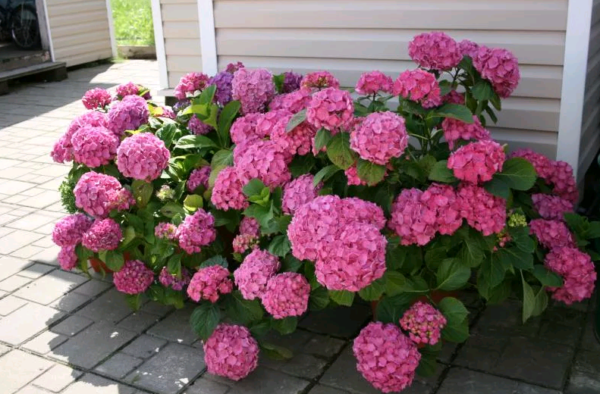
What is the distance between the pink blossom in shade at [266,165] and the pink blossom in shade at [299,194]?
81 mm

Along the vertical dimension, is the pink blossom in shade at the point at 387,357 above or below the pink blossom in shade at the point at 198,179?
below

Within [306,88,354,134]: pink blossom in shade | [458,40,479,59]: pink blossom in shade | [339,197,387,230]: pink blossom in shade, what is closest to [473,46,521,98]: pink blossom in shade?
[458,40,479,59]: pink blossom in shade

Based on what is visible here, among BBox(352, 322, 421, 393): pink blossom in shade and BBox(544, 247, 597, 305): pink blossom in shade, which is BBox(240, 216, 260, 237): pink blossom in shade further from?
BBox(544, 247, 597, 305): pink blossom in shade

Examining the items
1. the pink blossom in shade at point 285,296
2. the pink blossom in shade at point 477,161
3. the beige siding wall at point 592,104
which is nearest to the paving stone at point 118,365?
the pink blossom in shade at point 285,296

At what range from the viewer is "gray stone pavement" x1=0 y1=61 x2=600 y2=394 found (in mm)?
2818

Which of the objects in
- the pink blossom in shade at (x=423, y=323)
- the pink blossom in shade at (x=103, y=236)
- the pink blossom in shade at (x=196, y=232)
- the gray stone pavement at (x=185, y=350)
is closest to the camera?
the pink blossom in shade at (x=423, y=323)

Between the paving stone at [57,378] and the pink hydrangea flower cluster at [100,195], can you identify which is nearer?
the paving stone at [57,378]

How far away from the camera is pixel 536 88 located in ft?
11.3

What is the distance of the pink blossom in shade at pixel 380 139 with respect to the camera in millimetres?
2510

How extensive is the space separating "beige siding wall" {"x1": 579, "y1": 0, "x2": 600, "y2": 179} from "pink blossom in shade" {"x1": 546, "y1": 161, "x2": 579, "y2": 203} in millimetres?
392

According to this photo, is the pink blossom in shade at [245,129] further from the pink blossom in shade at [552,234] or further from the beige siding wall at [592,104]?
the beige siding wall at [592,104]

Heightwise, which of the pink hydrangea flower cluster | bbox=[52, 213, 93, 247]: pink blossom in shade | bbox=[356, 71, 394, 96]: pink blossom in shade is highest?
bbox=[356, 71, 394, 96]: pink blossom in shade

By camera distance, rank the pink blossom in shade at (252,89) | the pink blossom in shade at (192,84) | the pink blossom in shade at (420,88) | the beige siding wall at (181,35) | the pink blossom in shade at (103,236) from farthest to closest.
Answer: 1. the beige siding wall at (181,35)
2. the pink blossom in shade at (192,84)
3. the pink blossom in shade at (252,89)
4. the pink blossom in shade at (103,236)
5. the pink blossom in shade at (420,88)

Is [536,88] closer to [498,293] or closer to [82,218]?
[498,293]
